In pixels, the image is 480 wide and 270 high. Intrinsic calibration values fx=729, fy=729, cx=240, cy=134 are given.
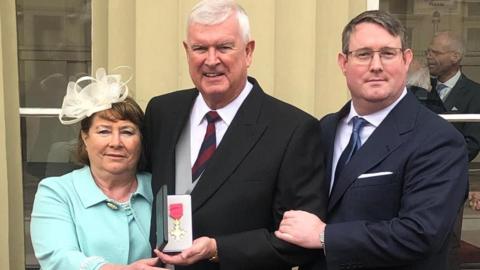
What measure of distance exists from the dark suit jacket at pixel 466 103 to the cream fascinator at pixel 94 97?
192 centimetres

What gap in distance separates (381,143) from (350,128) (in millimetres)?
219

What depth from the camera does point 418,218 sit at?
2.23 metres

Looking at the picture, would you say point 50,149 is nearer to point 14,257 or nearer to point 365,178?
point 14,257

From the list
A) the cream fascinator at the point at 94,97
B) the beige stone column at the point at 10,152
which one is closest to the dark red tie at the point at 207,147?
the cream fascinator at the point at 94,97

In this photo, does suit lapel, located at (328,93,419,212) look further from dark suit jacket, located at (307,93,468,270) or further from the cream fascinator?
the cream fascinator

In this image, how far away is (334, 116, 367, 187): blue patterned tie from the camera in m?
2.46

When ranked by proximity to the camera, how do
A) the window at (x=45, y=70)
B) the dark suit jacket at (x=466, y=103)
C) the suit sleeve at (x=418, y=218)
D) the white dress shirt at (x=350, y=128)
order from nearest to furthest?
the suit sleeve at (x=418, y=218) → the white dress shirt at (x=350, y=128) → the window at (x=45, y=70) → the dark suit jacket at (x=466, y=103)

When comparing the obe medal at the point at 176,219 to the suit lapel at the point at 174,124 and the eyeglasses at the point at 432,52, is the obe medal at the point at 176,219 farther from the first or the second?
the eyeglasses at the point at 432,52

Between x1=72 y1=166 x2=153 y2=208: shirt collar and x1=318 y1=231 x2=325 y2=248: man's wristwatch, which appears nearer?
x1=318 y1=231 x2=325 y2=248: man's wristwatch

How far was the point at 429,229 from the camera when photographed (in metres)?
2.22

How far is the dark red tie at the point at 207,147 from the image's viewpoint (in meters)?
2.51

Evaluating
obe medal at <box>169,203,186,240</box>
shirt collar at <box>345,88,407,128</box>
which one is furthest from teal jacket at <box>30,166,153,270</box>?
shirt collar at <box>345,88,407,128</box>

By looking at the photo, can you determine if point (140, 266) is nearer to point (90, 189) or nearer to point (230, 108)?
point (90, 189)

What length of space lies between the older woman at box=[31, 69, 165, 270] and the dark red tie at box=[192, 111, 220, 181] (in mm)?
244
